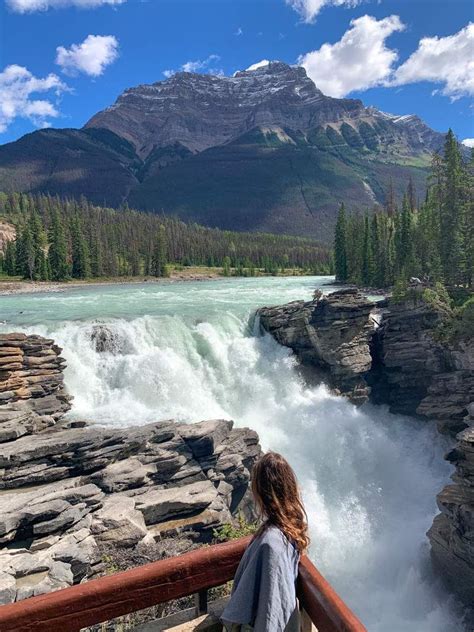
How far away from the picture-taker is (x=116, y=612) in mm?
3943

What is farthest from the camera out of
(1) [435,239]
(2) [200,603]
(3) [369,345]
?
(1) [435,239]

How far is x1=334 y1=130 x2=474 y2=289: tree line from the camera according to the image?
5281 centimetres

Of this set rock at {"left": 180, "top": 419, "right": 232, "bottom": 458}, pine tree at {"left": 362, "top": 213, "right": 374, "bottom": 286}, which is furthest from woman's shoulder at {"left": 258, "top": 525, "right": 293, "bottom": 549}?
pine tree at {"left": 362, "top": 213, "right": 374, "bottom": 286}

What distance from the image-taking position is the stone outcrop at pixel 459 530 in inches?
742

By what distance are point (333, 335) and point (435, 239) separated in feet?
96.1

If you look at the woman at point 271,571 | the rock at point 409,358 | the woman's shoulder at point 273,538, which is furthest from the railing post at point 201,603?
the rock at point 409,358

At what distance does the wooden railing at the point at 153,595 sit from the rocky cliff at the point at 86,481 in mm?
9888

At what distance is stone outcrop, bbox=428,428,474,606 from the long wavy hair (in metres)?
18.8

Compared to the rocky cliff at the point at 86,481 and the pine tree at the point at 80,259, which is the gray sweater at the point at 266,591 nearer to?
the rocky cliff at the point at 86,481

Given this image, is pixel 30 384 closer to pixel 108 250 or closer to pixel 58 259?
pixel 58 259

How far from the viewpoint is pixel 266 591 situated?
3867mm

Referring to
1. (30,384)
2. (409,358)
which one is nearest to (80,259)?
(30,384)

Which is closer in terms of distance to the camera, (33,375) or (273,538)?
(273,538)

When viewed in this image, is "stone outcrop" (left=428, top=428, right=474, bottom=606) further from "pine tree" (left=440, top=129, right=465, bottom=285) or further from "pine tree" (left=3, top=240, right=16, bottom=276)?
"pine tree" (left=3, top=240, right=16, bottom=276)
